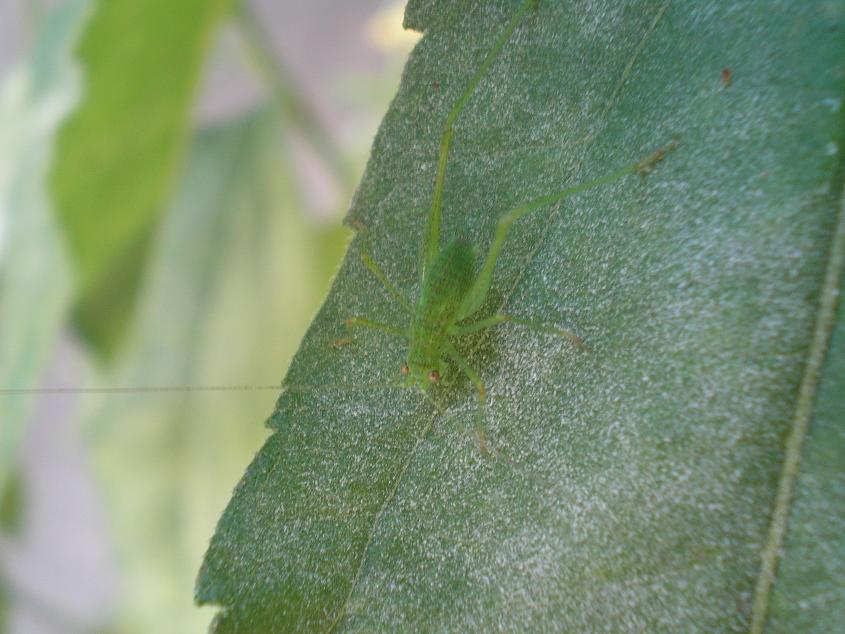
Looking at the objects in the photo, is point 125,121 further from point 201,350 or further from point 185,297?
point 201,350

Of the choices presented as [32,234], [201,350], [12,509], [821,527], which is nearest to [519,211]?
[821,527]

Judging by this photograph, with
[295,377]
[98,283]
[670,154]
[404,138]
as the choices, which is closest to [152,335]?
[98,283]

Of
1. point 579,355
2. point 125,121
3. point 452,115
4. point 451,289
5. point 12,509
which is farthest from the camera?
point 12,509

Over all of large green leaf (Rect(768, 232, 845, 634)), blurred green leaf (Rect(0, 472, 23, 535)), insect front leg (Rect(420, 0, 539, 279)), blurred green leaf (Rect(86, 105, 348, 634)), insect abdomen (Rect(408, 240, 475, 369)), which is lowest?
large green leaf (Rect(768, 232, 845, 634))

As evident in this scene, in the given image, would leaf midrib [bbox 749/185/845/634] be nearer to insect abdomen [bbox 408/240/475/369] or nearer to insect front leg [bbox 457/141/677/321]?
insect front leg [bbox 457/141/677/321]

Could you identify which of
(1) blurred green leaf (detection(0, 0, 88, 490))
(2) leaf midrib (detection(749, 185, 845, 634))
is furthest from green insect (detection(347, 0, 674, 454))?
(1) blurred green leaf (detection(0, 0, 88, 490))

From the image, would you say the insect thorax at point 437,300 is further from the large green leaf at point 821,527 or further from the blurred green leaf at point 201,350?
the blurred green leaf at point 201,350
